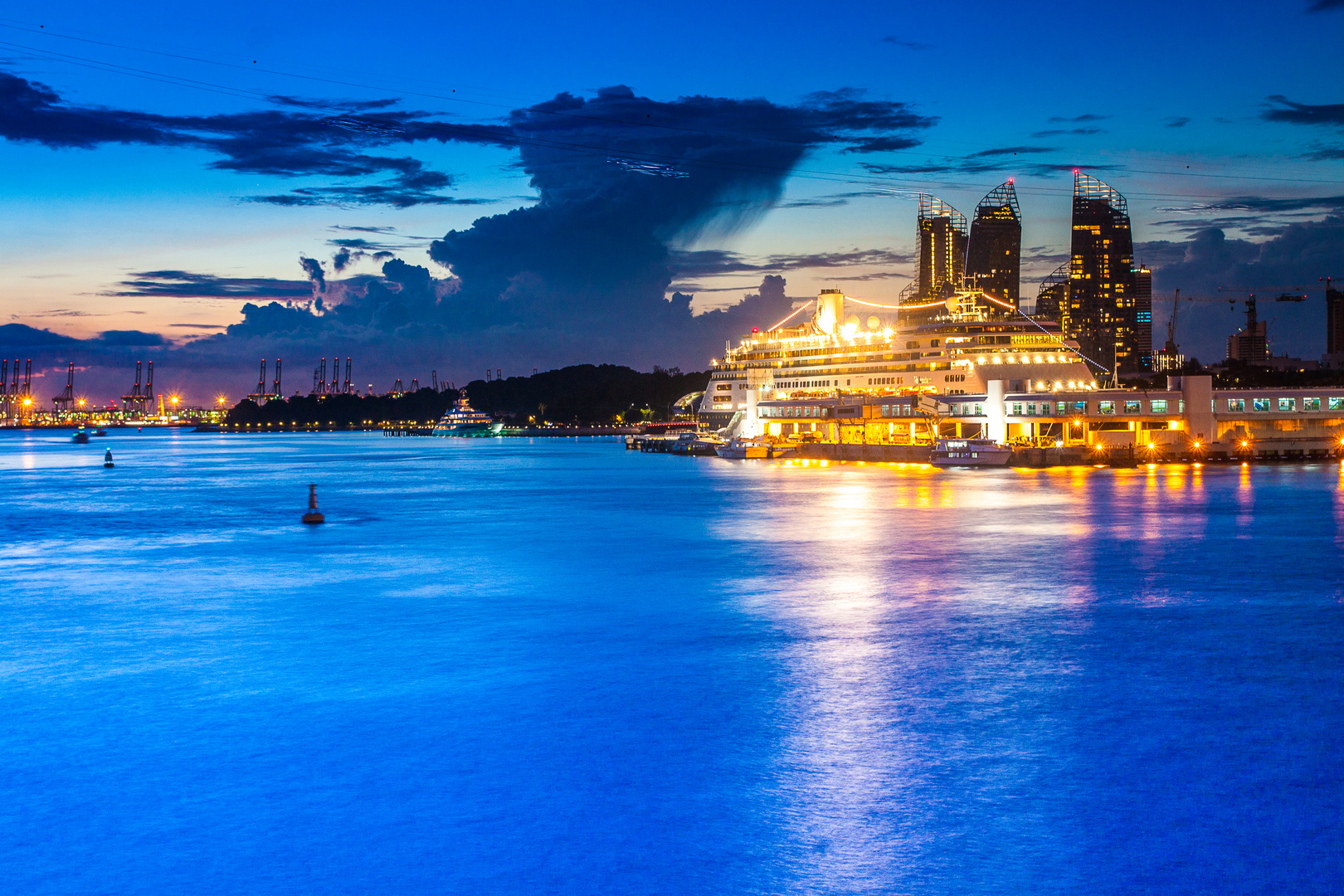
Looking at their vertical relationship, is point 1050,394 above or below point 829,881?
above

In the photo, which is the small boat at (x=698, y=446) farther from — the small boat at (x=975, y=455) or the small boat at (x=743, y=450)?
the small boat at (x=975, y=455)

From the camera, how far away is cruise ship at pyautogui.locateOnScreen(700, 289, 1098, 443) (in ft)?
318

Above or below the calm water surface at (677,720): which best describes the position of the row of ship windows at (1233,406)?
above

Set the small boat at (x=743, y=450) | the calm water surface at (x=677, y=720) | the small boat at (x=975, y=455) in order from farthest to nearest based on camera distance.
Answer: the small boat at (x=743, y=450), the small boat at (x=975, y=455), the calm water surface at (x=677, y=720)

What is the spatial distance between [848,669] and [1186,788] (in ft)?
16.2

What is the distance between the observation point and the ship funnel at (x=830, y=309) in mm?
129125

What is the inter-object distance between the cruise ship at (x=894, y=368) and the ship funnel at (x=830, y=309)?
0.32ft

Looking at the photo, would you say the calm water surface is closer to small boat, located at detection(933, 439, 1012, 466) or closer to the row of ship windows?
small boat, located at detection(933, 439, 1012, 466)

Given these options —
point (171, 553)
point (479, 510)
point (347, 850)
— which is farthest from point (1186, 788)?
point (479, 510)

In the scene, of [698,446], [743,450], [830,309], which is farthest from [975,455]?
[830,309]

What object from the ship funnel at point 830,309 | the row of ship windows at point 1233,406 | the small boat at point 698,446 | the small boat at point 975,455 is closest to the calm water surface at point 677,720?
the small boat at point 975,455

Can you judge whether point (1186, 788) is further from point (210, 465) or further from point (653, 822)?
point (210, 465)

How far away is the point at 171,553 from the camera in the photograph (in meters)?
27.3

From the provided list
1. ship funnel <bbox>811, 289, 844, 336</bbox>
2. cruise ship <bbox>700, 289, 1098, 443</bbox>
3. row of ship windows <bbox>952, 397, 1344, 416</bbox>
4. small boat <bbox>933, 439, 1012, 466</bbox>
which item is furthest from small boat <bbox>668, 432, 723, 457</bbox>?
row of ship windows <bbox>952, 397, 1344, 416</bbox>
